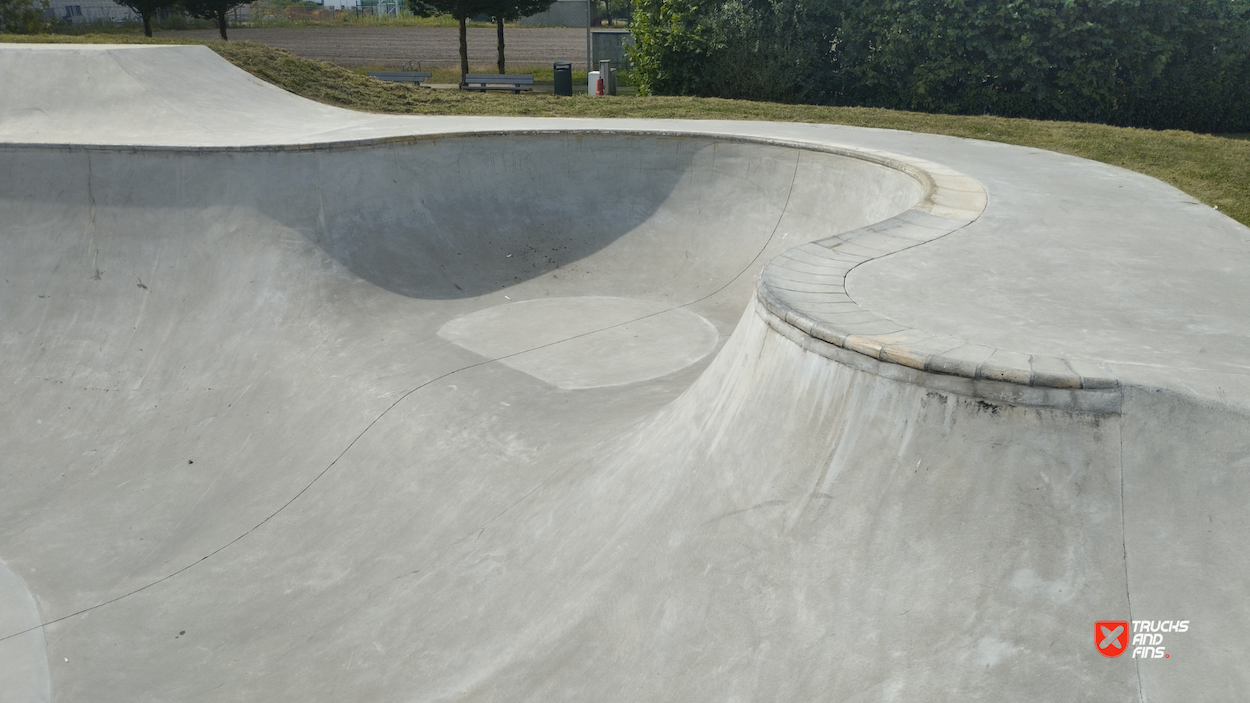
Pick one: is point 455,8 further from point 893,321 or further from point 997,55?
point 893,321

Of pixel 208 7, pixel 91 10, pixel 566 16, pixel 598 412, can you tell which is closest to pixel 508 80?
pixel 208 7

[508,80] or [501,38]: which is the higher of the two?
[501,38]

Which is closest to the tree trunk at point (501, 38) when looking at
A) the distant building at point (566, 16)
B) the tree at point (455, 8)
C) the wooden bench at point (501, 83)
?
the tree at point (455, 8)

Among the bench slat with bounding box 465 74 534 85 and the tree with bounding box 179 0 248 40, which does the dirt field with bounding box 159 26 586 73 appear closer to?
the tree with bounding box 179 0 248 40

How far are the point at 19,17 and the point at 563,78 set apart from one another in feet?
51.1

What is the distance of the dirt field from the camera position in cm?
3328

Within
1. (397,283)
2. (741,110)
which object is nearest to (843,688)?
(397,283)

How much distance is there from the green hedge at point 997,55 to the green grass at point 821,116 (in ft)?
9.17

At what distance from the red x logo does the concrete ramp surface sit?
3cm

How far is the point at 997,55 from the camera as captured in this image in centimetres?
1628

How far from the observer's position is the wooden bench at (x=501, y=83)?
2220cm

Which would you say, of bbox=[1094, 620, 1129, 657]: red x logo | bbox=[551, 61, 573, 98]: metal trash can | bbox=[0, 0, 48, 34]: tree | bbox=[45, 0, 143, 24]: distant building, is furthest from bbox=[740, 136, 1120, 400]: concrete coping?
bbox=[45, 0, 143, 24]: distant building

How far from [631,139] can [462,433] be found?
5.58 m

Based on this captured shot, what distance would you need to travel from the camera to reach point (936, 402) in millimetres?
3646
